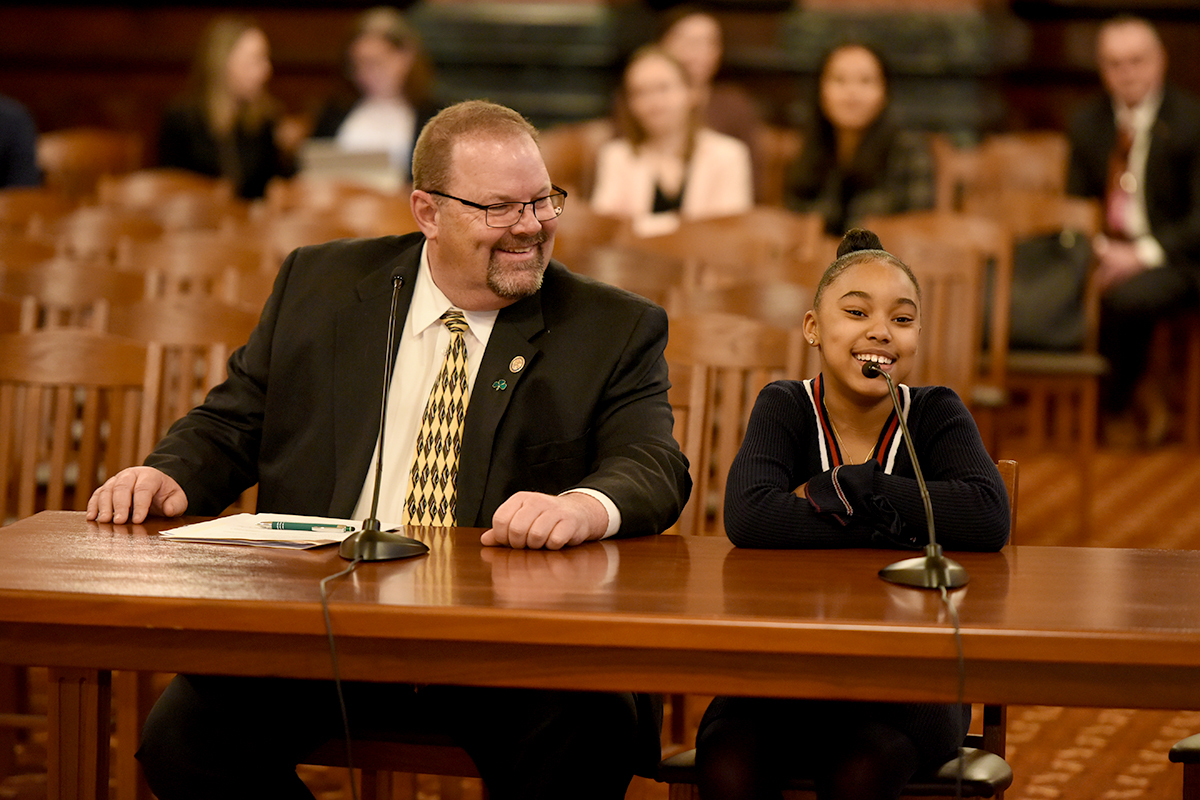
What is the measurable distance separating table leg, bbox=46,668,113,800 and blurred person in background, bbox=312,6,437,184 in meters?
4.81

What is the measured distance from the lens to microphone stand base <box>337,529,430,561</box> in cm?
166

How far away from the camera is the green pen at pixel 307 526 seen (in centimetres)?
184

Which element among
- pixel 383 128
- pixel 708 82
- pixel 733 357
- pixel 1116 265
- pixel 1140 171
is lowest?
pixel 733 357

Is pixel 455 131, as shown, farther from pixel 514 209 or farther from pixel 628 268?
pixel 628 268

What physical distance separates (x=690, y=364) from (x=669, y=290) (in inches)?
35.0

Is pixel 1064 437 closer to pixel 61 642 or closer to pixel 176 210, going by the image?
pixel 176 210

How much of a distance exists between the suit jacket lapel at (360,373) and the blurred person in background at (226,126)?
185 inches

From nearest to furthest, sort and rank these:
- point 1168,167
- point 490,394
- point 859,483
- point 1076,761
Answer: point 859,483 → point 490,394 → point 1076,761 → point 1168,167

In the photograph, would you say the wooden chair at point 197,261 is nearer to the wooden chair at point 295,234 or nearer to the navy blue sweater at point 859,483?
the wooden chair at point 295,234

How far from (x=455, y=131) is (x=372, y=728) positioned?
92 cm

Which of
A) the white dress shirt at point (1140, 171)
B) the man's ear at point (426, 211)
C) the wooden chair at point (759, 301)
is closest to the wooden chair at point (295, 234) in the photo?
the wooden chair at point (759, 301)

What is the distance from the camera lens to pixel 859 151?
542 centimetres

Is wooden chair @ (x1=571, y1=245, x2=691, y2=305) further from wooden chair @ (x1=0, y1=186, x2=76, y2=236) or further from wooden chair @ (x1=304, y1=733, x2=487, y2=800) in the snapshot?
wooden chair @ (x1=0, y1=186, x2=76, y2=236)

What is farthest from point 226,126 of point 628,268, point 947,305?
point 947,305
